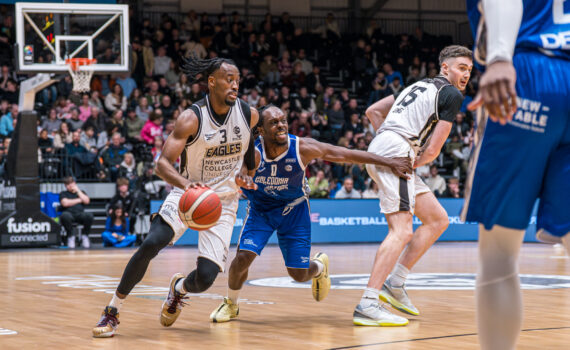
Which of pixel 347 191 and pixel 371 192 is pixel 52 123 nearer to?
pixel 347 191

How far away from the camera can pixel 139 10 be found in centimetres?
2280

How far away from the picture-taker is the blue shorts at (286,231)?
583 cm

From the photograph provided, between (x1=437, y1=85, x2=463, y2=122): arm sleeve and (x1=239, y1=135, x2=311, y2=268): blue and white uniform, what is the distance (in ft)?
3.59

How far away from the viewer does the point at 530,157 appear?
2.42 m

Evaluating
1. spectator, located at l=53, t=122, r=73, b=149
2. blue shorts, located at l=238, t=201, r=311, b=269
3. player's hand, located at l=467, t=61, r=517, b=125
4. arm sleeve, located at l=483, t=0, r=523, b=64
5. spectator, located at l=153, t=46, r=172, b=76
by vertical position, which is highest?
spectator, located at l=153, t=46, r=172, b=76

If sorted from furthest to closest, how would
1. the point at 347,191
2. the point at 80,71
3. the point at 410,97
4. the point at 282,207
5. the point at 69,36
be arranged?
the point at 347,191, the point at 69,36, the point at 80,71, the point at 282,207, the point at 410,97

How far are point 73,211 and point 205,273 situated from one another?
10.5m

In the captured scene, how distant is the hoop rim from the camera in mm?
12852

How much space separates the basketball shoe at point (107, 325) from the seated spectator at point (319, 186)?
1157 cm

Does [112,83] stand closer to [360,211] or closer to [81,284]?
[360,211]

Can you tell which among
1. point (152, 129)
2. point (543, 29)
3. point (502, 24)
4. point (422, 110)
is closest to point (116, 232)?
point (152, 129)

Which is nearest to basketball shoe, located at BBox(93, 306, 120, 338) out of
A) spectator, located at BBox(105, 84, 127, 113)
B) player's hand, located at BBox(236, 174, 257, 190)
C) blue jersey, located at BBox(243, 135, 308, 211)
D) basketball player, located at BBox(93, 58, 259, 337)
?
basketball player, located at BBox(93, 58, 259, 337)

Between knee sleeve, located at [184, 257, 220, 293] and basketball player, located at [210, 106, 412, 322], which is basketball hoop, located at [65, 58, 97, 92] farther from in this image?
knee sleeve, located at [184, 257, 220, 293]

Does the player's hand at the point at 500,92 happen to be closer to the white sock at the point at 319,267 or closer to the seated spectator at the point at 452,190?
the white sock at the point at 319,267
